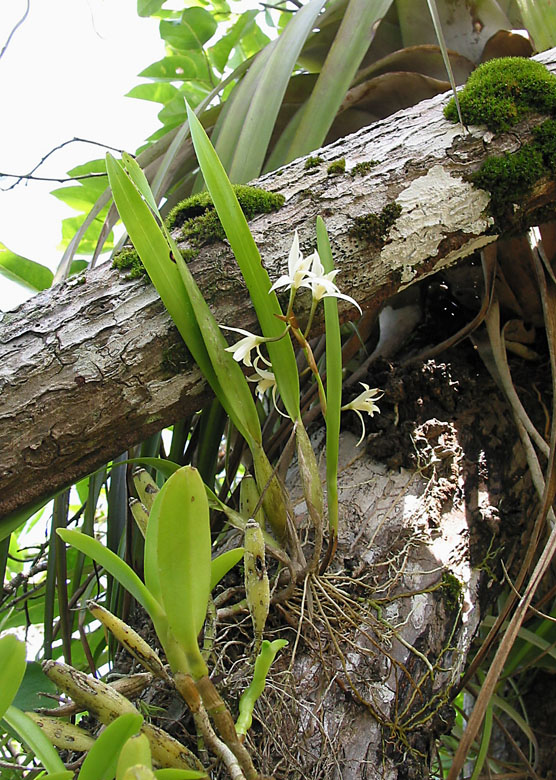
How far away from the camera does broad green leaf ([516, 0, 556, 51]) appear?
0.93 metres

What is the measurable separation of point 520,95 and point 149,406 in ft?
2.04

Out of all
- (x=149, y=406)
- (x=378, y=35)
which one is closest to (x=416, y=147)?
(x=149, y=406)

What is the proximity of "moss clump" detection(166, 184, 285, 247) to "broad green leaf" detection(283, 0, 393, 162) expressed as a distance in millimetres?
228

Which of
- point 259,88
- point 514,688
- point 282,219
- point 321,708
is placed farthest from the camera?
point 514,688

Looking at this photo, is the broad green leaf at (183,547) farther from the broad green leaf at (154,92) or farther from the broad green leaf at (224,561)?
the broad green leaf at (154,92)

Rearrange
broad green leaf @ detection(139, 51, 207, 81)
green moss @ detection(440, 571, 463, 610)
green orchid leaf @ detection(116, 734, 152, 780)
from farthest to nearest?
1. broad green leaf @ detection(139, 51, 207, 81)
2. green moss @ detection(440, 571, 463, 610)
3. green orchid leaf @ detection(116, 734, 152, 780)

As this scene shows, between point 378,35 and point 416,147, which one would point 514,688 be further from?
point 378,35

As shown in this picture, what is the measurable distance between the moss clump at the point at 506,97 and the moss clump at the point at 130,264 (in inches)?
17.7

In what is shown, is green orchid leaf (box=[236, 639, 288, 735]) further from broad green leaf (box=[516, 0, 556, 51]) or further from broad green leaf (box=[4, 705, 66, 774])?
broad green leaf (box=[516, 0, 556, 51])

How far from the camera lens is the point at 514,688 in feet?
3.50

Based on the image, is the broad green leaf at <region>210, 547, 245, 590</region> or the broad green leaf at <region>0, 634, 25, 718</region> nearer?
the broad green leaf at <region>0, 634, 25, 718</region>

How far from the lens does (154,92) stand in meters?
1.49

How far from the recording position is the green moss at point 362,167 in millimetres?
730

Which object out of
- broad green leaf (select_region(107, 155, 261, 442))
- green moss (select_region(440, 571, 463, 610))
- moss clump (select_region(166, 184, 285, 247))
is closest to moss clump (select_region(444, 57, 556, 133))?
moss clump (select_region(166, 184, 285, 247))
